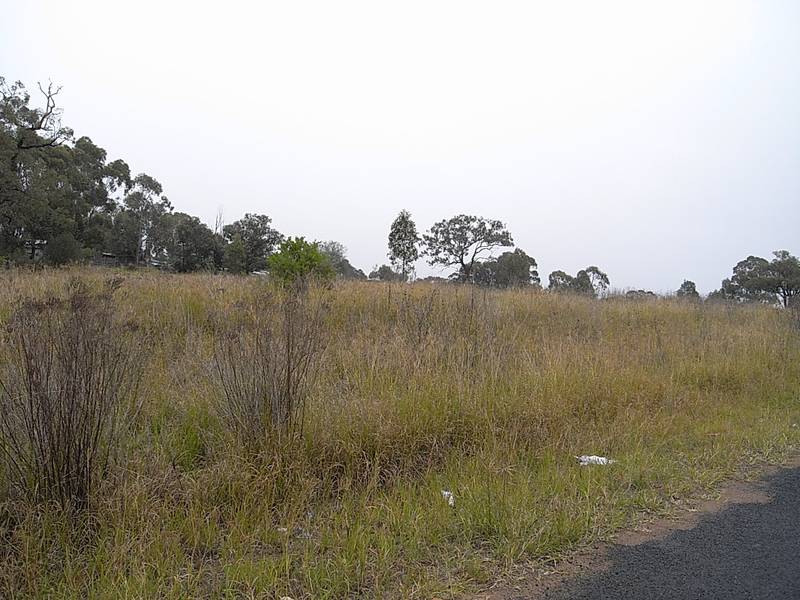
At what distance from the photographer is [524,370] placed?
6.66 m

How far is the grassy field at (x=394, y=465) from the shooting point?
9.50ft

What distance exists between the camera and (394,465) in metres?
4.44

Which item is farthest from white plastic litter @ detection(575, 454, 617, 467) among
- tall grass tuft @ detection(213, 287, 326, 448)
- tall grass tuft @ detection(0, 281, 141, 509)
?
tall grass tuft @ detection(0, 281, 141, 509)

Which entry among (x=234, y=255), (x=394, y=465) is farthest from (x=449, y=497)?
(x=234, y=255)

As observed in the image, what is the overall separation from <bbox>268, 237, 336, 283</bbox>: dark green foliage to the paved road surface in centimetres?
911

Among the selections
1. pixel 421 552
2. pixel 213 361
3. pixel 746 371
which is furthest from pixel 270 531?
pixel 746 371

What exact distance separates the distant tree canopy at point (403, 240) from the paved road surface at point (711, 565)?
41.2 metres

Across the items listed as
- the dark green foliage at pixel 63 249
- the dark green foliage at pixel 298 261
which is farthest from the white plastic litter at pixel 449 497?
the dark green foliage at pixel 63 249

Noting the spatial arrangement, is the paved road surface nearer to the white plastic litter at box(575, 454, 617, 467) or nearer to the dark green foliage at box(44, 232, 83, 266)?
the white plastic litter at box(575, 454, 617, 467)

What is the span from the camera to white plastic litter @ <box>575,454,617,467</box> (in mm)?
4668

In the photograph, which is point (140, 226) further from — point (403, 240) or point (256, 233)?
point (403, 240)

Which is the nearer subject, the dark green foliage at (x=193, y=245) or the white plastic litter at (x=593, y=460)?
the white plastic litter at (x=593, y=460)

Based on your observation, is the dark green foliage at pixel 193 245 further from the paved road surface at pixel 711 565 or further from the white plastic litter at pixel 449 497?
the paved road surface at pixel 711 565

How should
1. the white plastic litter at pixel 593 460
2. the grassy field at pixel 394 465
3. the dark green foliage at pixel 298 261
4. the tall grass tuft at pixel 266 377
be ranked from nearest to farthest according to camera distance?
1. the grassy field at pixel 394 465
2. the tall grass tuft at pixel 266 377
3. the white plastic litter at pixel 593 460
4. the dark green foliage at pixel 298 261
